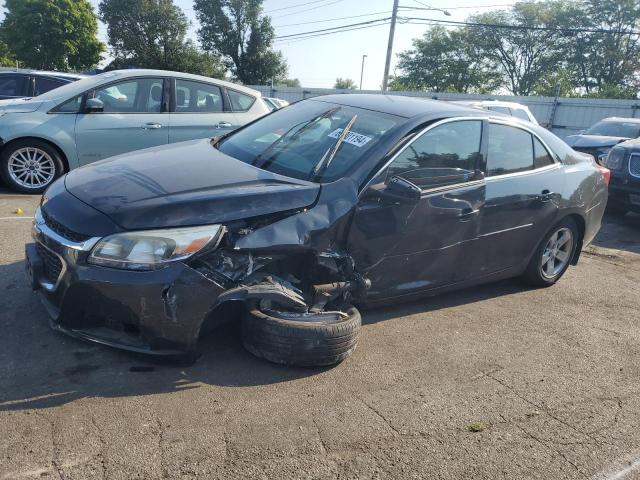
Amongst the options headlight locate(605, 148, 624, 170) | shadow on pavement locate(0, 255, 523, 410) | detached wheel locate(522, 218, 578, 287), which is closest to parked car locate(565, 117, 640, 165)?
headlight locate(605, 148, 624, 170)

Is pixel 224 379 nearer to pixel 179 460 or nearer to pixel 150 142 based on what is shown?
pixel 179 460

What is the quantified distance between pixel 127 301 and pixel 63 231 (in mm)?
589

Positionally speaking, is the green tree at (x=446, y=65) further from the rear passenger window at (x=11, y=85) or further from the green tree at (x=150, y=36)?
the rear passenger window at (x=11, y=85)

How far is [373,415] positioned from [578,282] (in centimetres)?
353

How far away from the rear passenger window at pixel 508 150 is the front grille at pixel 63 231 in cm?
296

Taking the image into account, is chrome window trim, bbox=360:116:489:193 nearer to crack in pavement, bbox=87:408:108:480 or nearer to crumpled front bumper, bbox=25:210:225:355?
crumpled front bumper, bbox=25:210:225:355

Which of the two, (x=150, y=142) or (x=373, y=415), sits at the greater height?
(x=150, y=142)

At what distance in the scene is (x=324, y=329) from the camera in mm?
3346

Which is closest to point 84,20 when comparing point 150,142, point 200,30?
point 200,30

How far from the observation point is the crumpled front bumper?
118 inches

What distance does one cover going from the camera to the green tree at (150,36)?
4588cm

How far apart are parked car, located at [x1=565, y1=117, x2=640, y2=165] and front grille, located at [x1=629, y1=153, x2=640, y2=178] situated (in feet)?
8.31

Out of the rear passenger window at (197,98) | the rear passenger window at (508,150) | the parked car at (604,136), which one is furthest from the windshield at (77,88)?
the parked car at (604,136)

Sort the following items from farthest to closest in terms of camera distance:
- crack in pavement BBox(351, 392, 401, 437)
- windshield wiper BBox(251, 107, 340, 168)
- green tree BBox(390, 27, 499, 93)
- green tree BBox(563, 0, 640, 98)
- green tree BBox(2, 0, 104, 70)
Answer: green tree BBox(390, 27, 499, 93)
green tree BBox(563, 0, 640, 98)
green tree BBox(2, 0, 104, 70)
windshield wiper BBox(251, 107, 340, 168)
crack in pavement BBox(351, 392, 401, 437)
